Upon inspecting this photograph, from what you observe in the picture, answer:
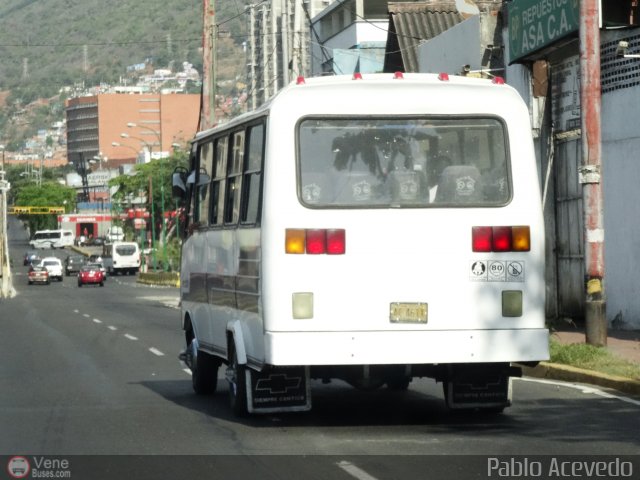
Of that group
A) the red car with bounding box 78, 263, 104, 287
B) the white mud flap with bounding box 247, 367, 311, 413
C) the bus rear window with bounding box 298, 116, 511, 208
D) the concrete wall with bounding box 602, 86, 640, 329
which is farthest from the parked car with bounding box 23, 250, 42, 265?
the bus rear window with bounding box 298, 116, 511, 208

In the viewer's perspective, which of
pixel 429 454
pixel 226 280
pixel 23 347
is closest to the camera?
pixel 429 454

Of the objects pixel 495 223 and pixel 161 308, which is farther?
pixel 161 308

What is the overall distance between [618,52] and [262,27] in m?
175

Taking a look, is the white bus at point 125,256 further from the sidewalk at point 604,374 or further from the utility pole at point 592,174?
the utility pole at point 592,174

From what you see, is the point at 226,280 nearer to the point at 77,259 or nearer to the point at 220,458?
the point at 220,458

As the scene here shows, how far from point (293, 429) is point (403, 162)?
2546 millimetres

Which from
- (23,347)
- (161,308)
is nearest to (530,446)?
(23,347)

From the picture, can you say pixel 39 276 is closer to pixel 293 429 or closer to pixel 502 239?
pixel 293 429

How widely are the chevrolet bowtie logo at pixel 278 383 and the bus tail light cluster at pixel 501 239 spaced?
1973mm

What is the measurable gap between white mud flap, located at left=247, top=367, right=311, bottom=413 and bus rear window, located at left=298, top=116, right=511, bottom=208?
1.56 metres

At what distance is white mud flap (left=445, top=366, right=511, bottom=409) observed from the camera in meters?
13.6

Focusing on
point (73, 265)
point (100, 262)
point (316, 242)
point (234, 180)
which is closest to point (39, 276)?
point (100, 262)

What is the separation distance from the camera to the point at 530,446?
12.0 metres

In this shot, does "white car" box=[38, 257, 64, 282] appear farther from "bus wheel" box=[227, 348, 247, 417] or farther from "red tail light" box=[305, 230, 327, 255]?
"red tail light" box=[305, 230, 327, 255]
